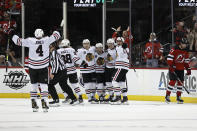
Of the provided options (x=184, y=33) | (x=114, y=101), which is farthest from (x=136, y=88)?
(x=184, y=33)

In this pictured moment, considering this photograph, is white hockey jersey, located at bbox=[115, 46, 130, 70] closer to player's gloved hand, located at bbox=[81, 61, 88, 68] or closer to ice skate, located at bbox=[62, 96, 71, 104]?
player's gloved hand, located at bbox=[81, 61, 88, 68]

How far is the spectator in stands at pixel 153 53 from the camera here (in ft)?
55.3

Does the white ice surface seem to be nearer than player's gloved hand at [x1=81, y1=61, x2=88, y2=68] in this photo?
Yes

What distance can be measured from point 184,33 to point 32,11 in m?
5.49

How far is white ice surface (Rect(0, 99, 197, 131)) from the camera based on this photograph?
29.6 feet

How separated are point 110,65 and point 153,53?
2899 millimetres

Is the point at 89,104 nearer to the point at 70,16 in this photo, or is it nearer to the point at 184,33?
the point at 184,33

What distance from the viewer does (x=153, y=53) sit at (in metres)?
17.2

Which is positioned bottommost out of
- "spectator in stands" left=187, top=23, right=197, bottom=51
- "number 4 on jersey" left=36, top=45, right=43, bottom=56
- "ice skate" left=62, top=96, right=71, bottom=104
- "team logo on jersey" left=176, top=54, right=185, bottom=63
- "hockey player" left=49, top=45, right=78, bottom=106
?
"ice skate" left=62, top=96, right=71, bottom=104

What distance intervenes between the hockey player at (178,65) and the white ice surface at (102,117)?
0.38 meters

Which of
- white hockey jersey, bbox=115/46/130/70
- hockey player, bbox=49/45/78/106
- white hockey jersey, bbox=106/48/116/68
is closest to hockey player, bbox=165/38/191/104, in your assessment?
white hockey jersey, bbox=115/46/130/70

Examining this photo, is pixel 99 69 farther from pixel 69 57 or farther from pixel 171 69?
pixel 171 69

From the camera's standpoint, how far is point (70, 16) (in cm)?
2156

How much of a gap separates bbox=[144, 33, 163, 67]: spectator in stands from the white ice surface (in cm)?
272
